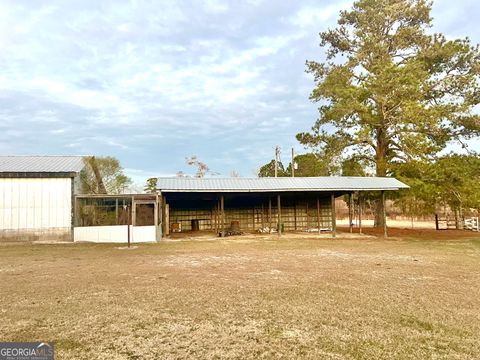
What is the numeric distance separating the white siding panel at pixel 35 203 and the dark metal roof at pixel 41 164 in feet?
1.52

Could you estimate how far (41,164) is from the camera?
59.0ft

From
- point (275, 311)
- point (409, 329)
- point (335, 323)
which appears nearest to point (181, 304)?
point (275, 311)

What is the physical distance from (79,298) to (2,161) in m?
15.8

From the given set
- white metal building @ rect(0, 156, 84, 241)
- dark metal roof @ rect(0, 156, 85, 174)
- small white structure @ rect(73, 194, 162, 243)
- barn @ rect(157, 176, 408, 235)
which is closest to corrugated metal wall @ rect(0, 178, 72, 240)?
white metal building @ rect(0, 156, 84, 241)

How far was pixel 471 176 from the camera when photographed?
1958cm

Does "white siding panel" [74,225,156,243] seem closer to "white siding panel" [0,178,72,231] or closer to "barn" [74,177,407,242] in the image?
"barn" [74,177,407,242]

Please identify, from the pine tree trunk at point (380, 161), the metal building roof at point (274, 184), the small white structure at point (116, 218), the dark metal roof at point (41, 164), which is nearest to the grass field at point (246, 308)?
the small white structure at point (116, 218)

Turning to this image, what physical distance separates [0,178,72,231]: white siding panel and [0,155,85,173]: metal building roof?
0.47 m

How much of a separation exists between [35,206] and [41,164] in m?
2.51

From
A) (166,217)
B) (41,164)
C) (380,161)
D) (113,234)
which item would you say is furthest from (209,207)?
(380,161)

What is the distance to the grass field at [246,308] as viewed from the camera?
159 inches

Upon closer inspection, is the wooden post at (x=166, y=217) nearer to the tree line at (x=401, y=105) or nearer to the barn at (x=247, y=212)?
the barn at (x=247, y=212)

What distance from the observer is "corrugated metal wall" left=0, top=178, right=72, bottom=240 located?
53.7 ft

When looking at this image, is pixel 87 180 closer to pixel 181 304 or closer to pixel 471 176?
pixel 181 304
